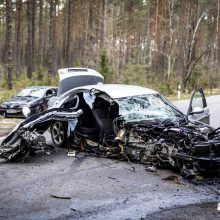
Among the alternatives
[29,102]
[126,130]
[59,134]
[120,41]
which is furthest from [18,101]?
[120,41]

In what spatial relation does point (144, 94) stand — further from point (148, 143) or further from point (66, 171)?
point (66, 171)

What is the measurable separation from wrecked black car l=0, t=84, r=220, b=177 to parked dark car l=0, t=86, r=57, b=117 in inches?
304

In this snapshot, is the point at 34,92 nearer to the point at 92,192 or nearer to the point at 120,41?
the point at 92,192

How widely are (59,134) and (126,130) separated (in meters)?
2.46

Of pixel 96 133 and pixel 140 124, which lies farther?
pixel 96 133

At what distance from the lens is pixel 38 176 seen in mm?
7551

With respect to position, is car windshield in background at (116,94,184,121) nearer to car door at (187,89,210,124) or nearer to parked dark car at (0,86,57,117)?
car door at (187,89,210,124)

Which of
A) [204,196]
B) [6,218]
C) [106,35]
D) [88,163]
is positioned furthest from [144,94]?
[106,35]

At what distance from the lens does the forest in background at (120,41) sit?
1272 inches

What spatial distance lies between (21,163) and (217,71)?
127 feet

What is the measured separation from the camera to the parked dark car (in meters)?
18.0

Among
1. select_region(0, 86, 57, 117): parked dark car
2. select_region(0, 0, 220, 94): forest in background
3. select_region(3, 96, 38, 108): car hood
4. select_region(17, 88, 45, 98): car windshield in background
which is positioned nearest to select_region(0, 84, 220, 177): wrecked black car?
select_region(0, 86, 57, 117): parked dark car

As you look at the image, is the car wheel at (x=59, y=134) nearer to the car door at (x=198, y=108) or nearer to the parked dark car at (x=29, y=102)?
the car door at (x=198, y=108)

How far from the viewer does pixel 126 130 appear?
8.49 metres
